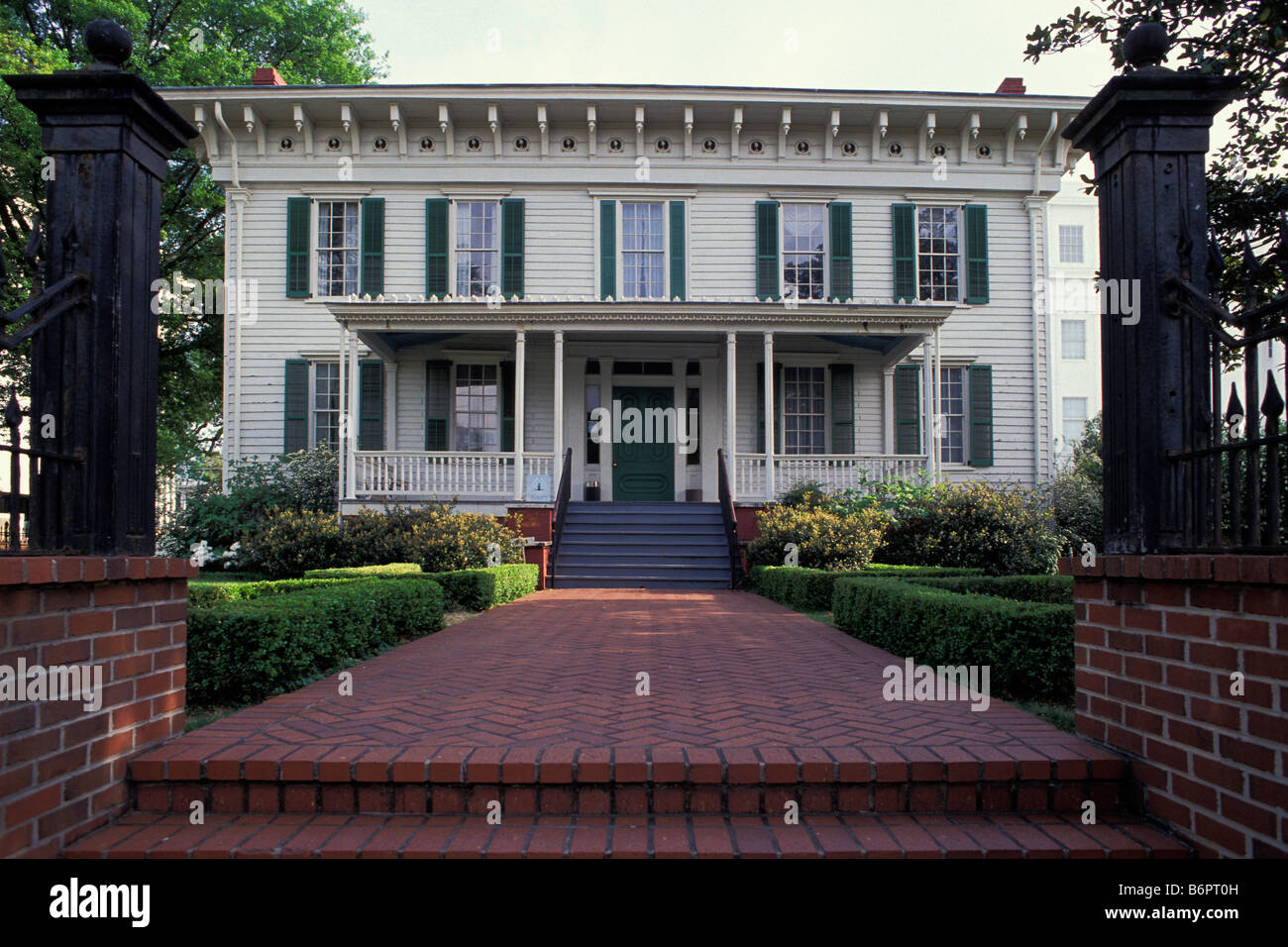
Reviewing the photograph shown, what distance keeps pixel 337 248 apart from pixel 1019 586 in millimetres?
13623

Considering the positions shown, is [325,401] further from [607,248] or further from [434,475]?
[607,248]

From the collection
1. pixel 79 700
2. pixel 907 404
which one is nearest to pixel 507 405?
pixel 907 404

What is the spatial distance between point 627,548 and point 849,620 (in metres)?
5.98

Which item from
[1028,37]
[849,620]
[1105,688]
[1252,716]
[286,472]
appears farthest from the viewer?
[286,472]

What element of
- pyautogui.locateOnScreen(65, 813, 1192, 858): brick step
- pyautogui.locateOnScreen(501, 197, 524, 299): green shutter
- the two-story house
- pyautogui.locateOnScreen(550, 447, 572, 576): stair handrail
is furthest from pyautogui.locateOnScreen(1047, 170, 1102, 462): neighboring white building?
pyautogui.locateOnScreen(65, 813, 1192, 858): brick step

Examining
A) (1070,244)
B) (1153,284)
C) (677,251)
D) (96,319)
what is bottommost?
(96,319)

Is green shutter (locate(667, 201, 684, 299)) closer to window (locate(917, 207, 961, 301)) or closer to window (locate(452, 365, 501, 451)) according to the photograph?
window (locate(452, 365, 501, 451))

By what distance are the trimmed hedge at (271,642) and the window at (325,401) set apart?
1012cm

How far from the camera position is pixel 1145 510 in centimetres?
283

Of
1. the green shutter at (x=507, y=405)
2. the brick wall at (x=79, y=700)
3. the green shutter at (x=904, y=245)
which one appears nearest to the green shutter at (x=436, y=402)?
the green shutter at (x=507, y=405)

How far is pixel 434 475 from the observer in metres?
13.0

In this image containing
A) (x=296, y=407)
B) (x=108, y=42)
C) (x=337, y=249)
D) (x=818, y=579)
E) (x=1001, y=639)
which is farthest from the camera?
(x=337, y=249)
